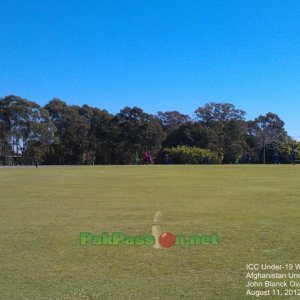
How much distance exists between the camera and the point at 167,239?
309 inches

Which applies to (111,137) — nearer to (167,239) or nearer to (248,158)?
(248,158)

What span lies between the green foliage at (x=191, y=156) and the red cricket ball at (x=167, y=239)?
6443 centimetres

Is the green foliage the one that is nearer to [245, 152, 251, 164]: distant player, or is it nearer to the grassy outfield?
[245, 152, 251, 164]: distant player

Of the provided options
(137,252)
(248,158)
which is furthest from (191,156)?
(137,252)

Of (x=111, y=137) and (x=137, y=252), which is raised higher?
(x=111, y=137)

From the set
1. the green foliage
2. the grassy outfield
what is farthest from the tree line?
the grassy outfield

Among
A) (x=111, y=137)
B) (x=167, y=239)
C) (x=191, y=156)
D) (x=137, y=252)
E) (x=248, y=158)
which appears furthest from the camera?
(x=111, y=137)

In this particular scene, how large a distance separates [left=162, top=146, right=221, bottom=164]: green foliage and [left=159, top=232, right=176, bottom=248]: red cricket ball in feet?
211

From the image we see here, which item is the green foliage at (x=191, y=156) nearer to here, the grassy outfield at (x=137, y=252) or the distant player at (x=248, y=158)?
the distant player at (x=248, y=158)

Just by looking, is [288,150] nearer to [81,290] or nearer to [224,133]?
[224,133]

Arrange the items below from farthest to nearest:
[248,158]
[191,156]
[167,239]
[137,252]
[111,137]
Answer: [111,137] < [248,158] < [191,156] < [167,239] < [137,252]

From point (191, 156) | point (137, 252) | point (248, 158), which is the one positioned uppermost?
point (191, 156)

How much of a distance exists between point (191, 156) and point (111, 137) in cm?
1615

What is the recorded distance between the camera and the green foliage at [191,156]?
73000 millimetres
